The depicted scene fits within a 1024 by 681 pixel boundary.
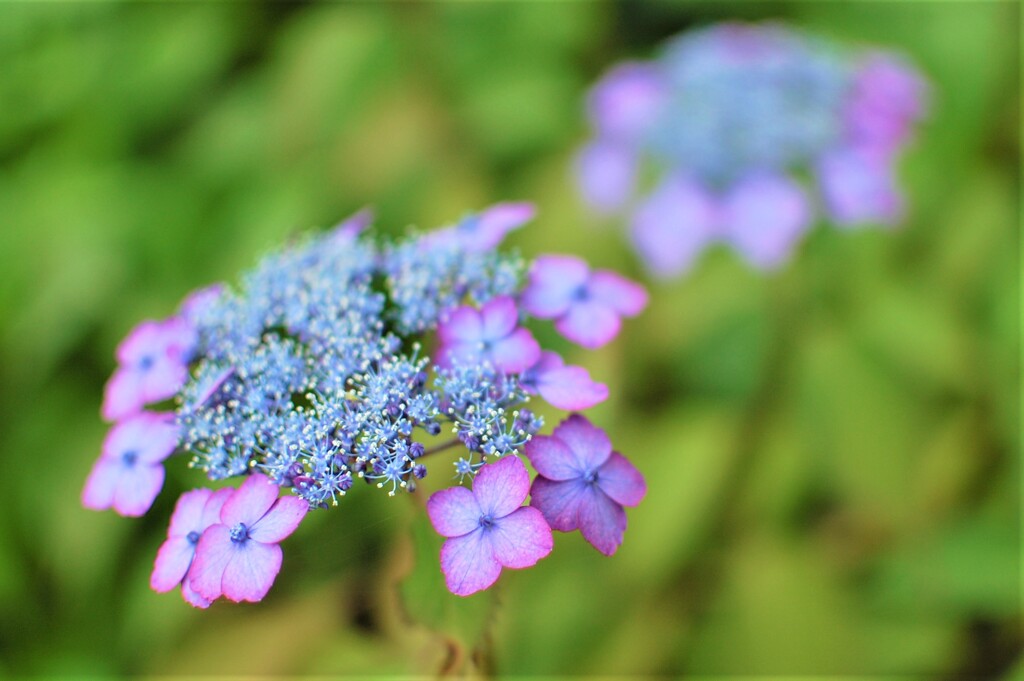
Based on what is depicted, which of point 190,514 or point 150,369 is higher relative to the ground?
point 150,369

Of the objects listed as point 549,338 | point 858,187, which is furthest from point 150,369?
point 858,187

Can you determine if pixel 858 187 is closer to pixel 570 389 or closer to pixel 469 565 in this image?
pixel 570 389

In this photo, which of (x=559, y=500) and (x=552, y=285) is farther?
(x=552, y=285)

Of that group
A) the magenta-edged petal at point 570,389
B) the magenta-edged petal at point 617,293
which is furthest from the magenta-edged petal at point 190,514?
the magenta-edged petal at point 617,293

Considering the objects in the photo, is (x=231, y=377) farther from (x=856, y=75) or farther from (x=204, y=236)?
(x=856, y=75)

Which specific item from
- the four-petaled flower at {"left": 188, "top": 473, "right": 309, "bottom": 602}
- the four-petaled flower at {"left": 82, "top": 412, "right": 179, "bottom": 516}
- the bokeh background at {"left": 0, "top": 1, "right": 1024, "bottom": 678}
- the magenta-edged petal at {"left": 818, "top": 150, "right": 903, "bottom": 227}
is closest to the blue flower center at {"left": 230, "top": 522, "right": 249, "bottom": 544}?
the four-petaled flower at {"left": 188, "top": 473, "right": 309, "bottom": 602}

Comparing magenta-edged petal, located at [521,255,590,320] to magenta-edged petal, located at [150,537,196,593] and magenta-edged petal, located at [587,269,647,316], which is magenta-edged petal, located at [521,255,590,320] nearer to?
magenta-edged petal, located at [587,269,647,316]

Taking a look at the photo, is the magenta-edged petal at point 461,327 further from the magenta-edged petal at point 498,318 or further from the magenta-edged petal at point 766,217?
the magenta-edged petal at point 766,217
